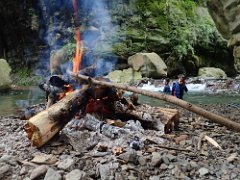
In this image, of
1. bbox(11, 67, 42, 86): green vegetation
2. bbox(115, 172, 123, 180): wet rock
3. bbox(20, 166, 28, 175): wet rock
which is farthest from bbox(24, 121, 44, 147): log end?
bbox(11, 67, 42, 86): green vegetation

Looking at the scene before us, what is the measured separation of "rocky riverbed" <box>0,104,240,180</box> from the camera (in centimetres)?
440

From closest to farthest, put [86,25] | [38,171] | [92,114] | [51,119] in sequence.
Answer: [38,171] < [51,119] < [92,114] < [86,25]

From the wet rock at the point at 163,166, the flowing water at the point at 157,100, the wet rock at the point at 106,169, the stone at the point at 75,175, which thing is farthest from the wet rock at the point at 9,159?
the flowing water at the point at 157,100

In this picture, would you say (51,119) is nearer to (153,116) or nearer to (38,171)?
(38,171)

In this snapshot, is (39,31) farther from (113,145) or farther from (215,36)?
(113,145)

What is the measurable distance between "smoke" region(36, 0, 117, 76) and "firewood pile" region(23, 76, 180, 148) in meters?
19.3

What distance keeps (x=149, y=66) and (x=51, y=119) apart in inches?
772

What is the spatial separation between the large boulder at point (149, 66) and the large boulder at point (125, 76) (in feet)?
1.52

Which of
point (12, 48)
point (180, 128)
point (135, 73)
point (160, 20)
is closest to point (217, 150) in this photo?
point (180, 128)

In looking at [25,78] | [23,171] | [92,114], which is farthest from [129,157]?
[25,78]

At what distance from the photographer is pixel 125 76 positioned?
83.0 ft

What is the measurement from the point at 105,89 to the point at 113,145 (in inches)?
74.5

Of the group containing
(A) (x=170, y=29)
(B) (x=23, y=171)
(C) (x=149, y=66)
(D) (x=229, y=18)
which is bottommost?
(B) (x=23, y=171)

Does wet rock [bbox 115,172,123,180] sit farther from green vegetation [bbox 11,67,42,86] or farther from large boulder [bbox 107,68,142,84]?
green vegetation [bbox 11,67,42,86]
